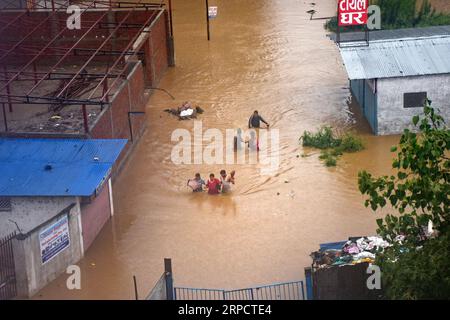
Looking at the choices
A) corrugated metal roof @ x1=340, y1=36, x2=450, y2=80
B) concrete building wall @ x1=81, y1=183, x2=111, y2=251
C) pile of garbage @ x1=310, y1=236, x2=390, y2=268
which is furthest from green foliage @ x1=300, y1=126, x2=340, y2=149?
pile of garbage @ x1=310, y1=236, x2=390, y2=268

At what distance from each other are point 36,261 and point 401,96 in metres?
13.1

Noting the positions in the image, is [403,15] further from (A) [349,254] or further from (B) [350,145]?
(A) [349,254]

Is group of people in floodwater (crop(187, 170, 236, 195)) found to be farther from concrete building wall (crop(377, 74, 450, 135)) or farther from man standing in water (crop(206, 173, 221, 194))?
concrete building wall (crop(377, 74, 450, 135))

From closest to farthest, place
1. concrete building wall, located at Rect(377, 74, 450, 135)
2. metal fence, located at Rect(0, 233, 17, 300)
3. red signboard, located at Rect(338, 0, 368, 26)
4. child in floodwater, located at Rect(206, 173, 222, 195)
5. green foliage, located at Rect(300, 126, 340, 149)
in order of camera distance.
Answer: metal fence, located at Rect(0, 233, 17, 300) → child in floodwater, located at Rect(206, 173, 222, 195) → green foliage, located at Rect(300, 126, 340, 149) → concrete building wall, located at Rect(377, 74, 450, 135) → red signboard, located at Rect(338, 0, 368, 26)

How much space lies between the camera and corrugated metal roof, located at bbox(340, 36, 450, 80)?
26156 millimetres

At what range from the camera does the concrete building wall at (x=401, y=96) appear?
26.3 m

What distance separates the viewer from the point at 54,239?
1817cm

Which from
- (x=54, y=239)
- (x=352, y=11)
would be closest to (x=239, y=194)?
(x=54, y=239)

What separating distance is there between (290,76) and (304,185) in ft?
35.3

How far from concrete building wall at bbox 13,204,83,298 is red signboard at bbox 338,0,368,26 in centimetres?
1220

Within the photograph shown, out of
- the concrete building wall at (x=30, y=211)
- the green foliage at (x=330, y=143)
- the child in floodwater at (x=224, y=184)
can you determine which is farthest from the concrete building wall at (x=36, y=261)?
the green foliage at (x=330, y=143)

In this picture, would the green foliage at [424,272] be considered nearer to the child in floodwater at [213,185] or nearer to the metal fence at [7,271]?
the metal fence at [7,271]

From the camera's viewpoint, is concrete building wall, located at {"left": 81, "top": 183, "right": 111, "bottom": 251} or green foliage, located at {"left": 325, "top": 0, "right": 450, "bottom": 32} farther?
green foliage, located at {"left": 325, "top": 0, "right": 450, "bottom": 32}

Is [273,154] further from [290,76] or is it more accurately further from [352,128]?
[290,76]
